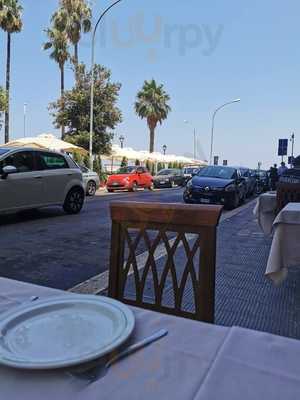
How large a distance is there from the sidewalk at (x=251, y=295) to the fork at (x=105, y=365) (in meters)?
2.51

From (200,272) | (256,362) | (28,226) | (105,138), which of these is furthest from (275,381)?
(105,138)

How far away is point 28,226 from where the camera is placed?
8.85m

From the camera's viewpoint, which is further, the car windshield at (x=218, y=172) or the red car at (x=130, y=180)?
the red car at (x=130, y=180)

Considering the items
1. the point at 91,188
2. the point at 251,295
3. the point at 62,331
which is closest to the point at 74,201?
the point at 251,295

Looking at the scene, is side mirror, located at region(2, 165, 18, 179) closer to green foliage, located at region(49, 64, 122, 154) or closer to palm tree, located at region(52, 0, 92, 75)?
green foliage, located at region(49, 64, 122, 154)

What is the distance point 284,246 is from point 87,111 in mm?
29121

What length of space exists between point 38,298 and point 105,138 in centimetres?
3101

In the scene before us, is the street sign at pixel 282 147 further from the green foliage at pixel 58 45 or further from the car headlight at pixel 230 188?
the green foliage at pixel 58 45

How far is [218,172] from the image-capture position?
51.5 ft

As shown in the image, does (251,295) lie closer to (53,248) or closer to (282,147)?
(53,248)

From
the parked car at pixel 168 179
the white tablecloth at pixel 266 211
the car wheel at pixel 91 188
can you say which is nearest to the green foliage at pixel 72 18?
the parked car at pixel 168 179

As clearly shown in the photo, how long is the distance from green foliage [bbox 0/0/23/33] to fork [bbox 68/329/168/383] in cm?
3121

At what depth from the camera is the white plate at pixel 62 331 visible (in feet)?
3.71

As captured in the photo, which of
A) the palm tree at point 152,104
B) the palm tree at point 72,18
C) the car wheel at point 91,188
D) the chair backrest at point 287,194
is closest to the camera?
the chair backrest at point 287,194
